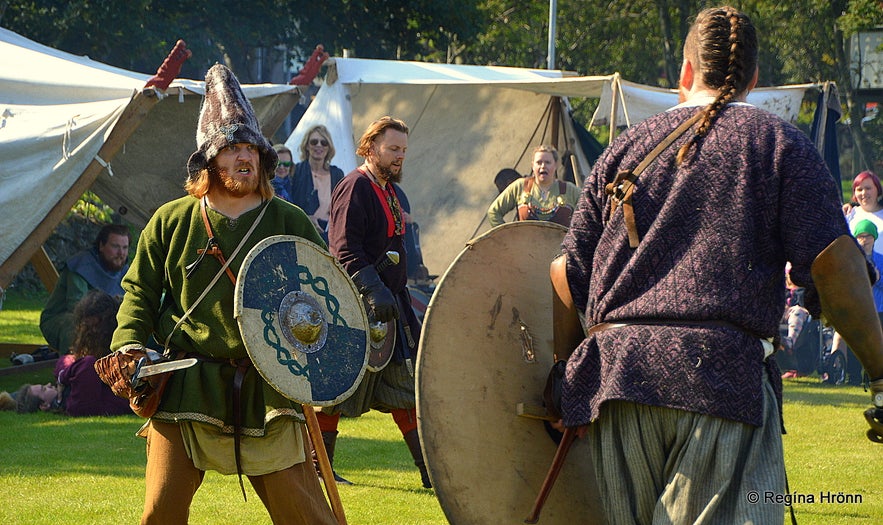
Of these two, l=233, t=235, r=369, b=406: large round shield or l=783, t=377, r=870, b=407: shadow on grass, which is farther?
l=783, t=377, r=870, b=407: shadow on grass

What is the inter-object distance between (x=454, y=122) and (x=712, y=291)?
9.60 meters

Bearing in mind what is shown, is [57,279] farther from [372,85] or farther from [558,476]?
[558,476]

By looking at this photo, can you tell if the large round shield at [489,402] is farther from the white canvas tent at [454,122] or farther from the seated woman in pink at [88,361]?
the white canvas tent at [454,122]

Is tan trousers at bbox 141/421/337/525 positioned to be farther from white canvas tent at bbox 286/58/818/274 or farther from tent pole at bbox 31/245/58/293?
white canvas tent at bbox 286/58/818/274

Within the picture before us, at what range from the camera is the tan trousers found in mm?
3244

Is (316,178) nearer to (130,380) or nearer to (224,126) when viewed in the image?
(224,126)

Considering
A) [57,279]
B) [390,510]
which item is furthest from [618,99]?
[390,510]

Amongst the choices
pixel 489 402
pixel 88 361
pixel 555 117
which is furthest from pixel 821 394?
pixel 489 402

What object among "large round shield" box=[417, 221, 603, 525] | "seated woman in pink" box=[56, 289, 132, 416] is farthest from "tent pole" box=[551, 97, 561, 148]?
"large round shield" box=[417, 221, 603, 525]

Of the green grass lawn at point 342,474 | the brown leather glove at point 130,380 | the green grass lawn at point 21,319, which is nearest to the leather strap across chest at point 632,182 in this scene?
the brown leather glove at point 130,380

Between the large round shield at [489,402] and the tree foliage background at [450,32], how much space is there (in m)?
17.6

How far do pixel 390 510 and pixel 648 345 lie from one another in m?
2.62

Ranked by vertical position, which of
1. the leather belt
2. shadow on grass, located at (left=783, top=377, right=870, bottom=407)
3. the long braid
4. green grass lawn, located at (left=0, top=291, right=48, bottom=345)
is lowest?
green grass lawn, located at (left=0, top=291, right=48, bottom=345)

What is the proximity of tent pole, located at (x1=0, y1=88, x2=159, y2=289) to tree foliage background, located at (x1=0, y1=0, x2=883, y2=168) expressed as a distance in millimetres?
12444
